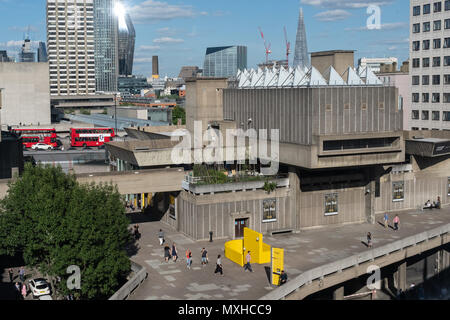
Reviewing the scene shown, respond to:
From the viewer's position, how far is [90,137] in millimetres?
111312

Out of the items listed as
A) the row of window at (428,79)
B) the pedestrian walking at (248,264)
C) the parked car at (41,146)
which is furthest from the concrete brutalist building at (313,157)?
the parked car at (41,146)

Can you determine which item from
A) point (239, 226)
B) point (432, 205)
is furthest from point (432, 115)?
point (239, 226)

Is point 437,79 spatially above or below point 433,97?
above

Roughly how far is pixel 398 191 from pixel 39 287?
40.2 m

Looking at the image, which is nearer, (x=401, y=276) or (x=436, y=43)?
(x=401, y=276)

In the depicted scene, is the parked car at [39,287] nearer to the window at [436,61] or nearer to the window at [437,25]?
the window at [436,61]

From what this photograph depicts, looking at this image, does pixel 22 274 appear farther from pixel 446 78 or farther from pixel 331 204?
pixel 446 78

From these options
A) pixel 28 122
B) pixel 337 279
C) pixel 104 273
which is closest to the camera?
pixel 104 273

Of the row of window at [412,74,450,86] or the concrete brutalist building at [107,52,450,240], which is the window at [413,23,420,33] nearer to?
the row of window at [412,74,450,86]

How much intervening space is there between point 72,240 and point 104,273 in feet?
Result: 10.2

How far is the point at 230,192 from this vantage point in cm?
5084

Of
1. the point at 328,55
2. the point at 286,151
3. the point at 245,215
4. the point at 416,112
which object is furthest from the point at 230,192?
the point at 416,112

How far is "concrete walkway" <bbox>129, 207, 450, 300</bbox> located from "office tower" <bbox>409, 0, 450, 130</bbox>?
43.6 meters
